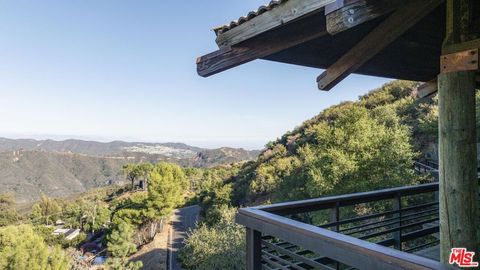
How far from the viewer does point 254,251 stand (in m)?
1.86

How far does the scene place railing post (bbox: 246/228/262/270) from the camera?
1.85 m

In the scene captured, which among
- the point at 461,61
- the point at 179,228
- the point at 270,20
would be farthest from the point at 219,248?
the point at 179,228

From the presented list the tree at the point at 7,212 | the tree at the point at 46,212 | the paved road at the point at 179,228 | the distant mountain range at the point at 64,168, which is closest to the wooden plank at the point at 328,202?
the paved road at the point at 179,228

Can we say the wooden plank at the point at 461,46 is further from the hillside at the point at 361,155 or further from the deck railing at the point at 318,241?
the hillside at the point at 361,155

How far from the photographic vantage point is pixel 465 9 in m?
1.77

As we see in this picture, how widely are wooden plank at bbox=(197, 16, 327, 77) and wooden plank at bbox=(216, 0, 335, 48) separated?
75 millimetres

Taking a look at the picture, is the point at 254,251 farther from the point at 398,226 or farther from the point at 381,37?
the point at 381,37

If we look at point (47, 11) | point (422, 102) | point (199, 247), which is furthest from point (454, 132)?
point (47, 11)

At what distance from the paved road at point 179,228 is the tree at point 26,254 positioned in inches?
275

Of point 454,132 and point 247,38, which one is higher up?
point 247,38

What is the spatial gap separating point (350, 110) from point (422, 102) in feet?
28.7

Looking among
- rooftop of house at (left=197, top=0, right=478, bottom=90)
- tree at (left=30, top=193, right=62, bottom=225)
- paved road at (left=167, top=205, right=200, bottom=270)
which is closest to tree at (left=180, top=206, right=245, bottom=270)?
paved road at (left=167, top=205, right=200, bottom=270)

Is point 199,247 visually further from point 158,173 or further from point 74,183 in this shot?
point 74,183

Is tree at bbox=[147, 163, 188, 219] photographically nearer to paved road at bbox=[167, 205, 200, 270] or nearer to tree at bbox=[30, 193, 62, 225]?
paved road at bbox=[167, 205, 200, 270]
